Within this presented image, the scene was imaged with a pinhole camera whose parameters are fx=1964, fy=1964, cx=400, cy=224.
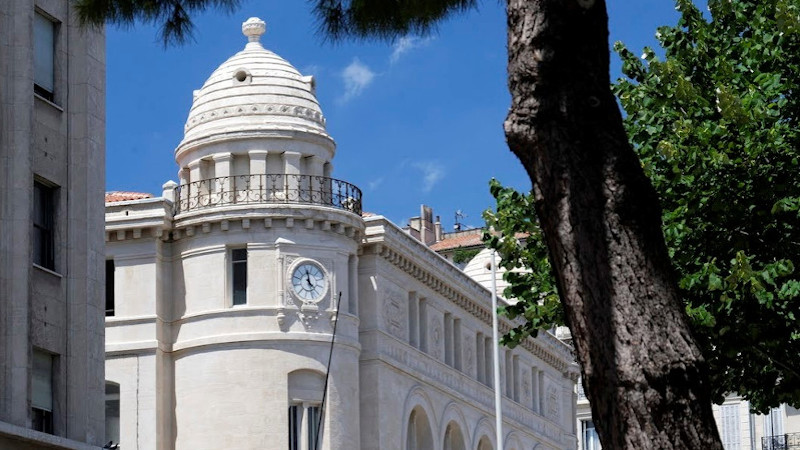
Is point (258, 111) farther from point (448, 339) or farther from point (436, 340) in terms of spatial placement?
point (448, 339)

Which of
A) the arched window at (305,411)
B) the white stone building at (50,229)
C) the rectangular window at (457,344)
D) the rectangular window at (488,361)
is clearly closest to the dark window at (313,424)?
the arched window at (305,411)

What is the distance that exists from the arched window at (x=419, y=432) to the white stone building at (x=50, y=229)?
26843 mm

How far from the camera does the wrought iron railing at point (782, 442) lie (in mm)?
79125

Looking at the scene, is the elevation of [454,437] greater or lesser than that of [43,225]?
greater

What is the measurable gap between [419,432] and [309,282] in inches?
345

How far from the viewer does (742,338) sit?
111 ft

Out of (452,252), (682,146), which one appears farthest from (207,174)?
(452,252)

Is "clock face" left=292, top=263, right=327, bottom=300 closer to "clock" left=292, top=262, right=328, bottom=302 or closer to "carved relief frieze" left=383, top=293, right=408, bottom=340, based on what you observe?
"clock" left=292, top=262, right=328, bottom=302

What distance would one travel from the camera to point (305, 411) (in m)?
57.6

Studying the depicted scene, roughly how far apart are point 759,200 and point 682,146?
1.66 meters

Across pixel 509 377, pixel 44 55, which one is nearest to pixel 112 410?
pixel 509 377

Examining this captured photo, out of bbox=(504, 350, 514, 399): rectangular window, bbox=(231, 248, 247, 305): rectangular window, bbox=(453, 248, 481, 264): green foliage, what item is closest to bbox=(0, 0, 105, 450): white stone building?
bbox=(231, 248, 247, 305): rectangular window

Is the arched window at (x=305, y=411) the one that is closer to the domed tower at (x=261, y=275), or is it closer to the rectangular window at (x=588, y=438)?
the domed tower at (x=261, y=275)

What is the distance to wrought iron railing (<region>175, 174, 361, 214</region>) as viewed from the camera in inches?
2317
